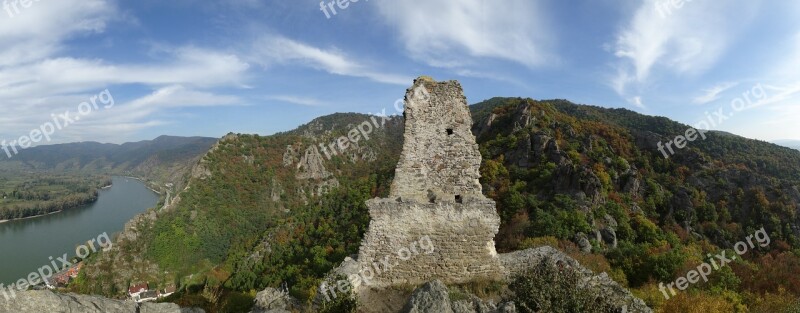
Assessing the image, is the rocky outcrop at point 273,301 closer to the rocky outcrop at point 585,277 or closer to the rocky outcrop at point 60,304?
the rocky outcrop at point 60,304

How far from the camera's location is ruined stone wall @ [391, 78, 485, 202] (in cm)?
767

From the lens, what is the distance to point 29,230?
97.2m

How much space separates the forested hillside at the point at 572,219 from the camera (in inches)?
560

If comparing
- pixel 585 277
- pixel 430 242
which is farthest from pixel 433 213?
pixel 585 277

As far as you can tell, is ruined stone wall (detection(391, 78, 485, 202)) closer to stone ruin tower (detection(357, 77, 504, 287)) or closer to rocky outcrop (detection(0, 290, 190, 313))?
stone ruin tower (detection(357, 77, 504, 287))

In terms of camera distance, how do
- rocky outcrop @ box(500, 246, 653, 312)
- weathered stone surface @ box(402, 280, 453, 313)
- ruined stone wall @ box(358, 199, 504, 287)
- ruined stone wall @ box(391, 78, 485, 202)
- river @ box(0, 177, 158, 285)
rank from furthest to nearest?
river @ box(0, 177, 158, 285) < ruined stone wall @ box(391, 78, 485, 202) < ruined stone wall @ box(358, 199, 504, 287) < rocky outcrop @ box(500, 246, 653, 312) < weathered stone surface @ box(402, 280, 453, 313)

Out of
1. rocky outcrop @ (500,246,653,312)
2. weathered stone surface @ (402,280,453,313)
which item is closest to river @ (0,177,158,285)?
rocky outcrop @ (500,246,653,312)

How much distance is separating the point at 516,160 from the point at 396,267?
29298 mm

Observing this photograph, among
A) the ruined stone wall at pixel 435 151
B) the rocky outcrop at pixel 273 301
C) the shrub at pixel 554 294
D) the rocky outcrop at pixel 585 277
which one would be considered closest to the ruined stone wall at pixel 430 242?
the ruined stone wall at pixel 435 151

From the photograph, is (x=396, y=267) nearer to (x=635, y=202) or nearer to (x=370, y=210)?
(x=370, y=210)

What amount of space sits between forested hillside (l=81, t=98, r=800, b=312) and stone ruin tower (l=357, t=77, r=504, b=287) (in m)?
2.37

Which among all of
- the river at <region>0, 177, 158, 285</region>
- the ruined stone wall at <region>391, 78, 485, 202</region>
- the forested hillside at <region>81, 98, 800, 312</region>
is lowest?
the river at <region>0, 177, 158, 285</region>

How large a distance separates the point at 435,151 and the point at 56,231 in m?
124

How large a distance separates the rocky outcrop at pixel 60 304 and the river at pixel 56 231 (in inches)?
2986
